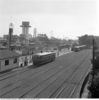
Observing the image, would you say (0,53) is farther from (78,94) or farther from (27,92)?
(78,94)

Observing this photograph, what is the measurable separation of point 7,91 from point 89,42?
9120cm

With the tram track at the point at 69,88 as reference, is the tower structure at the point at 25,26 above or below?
above

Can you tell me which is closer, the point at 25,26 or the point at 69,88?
the point at 69,88

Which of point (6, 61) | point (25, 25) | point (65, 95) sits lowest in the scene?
point (65, 95)

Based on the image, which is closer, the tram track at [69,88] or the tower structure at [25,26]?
the tram track at [69,88]

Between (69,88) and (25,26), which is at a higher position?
(25,26)

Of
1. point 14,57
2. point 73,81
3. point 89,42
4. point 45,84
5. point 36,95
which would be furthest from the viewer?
point 89,42

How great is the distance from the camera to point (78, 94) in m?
16.0

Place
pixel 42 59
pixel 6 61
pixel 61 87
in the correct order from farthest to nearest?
pixel 42 59, pixel 6 61, pixel 61 87

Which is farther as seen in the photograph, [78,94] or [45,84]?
[45,84]

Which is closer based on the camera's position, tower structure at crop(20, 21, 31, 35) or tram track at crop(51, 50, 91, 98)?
tram track at crop(51, 50, 91, 98)

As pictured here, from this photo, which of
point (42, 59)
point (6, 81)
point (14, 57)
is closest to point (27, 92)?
point (6, 81)

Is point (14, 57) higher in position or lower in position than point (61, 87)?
higher

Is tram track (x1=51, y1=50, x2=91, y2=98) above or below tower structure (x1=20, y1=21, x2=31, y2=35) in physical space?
below
